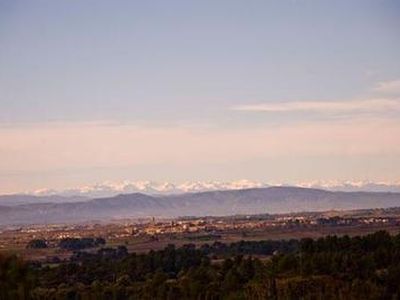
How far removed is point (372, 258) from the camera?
6300 cm

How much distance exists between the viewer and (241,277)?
63719mm

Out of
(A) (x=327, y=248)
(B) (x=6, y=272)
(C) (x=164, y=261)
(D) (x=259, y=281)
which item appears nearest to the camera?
(B) (x=6, y=272)

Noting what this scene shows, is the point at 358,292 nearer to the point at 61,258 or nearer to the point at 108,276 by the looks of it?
the point at 108,276

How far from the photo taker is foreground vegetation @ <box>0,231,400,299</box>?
54.9m

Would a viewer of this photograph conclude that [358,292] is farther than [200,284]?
No

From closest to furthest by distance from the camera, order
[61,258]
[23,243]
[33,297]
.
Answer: [33,297] < [61,258] < [23,243]

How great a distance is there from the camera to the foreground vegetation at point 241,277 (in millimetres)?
54875

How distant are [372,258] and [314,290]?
850cm

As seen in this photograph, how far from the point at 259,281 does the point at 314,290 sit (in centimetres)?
498

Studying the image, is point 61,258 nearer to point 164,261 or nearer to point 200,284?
point 164,261

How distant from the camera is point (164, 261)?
78.7 metres

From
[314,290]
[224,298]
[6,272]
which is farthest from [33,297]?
[314,290]

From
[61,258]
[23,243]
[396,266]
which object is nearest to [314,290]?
[396,266]

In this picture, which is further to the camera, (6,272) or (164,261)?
(164,261)
